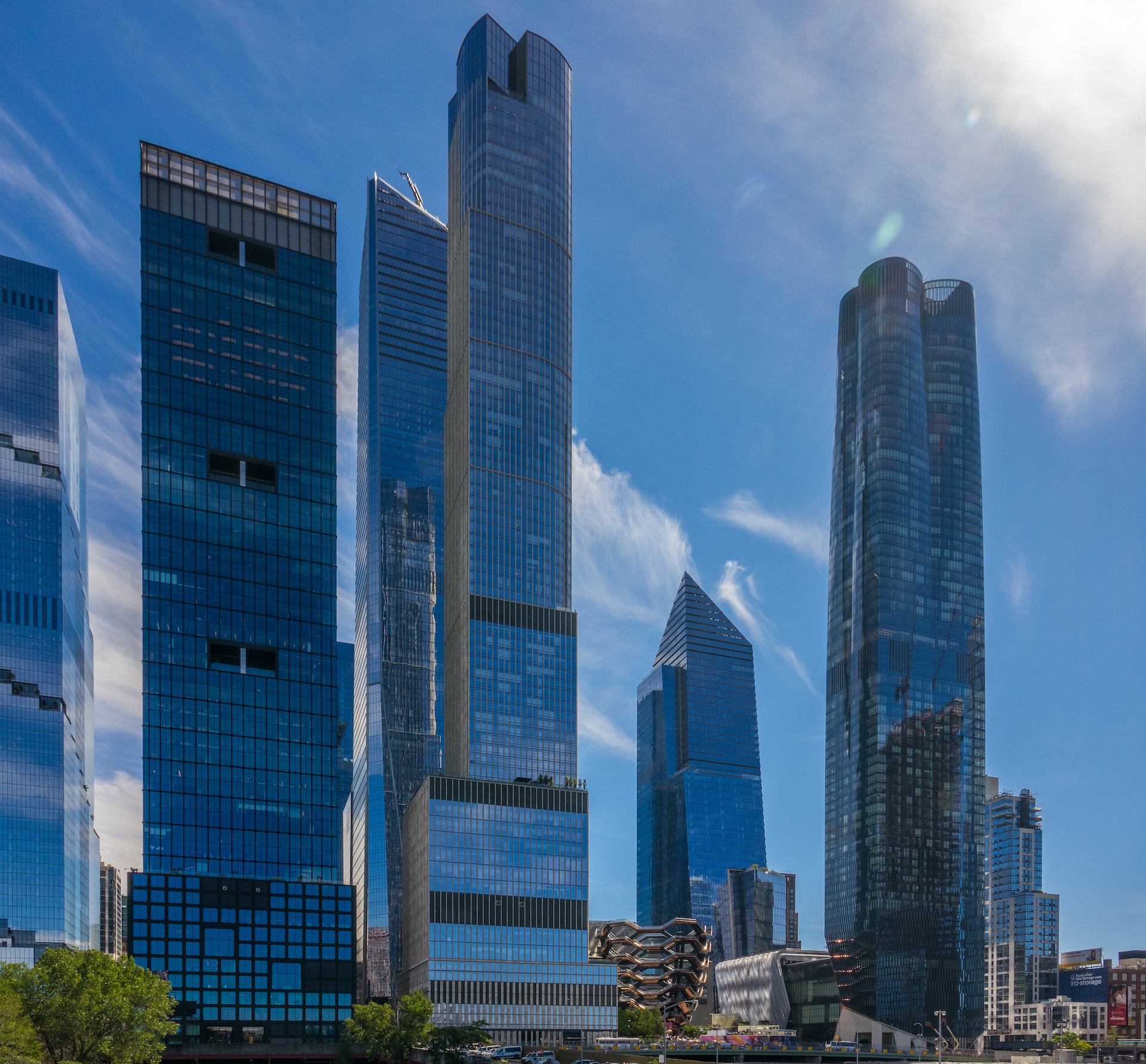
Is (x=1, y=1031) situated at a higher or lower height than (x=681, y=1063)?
higher

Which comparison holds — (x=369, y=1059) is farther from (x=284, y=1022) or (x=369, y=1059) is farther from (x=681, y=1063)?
(x=681, y=1063)

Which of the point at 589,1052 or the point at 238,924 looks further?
the point at 238,924

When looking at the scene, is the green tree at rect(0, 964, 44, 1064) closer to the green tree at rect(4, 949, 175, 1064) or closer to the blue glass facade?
the green tree at rect(4, 949, 175, 1064)

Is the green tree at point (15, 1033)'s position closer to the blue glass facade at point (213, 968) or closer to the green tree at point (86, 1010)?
the green tree at point (86, 1010)

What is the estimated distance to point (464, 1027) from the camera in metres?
146

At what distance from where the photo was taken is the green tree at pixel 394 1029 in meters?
149

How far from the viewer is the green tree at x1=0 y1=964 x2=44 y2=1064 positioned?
8981 cm

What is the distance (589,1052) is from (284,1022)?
2798 inches

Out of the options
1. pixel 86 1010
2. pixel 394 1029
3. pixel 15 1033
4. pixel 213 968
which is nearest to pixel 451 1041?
pixel 394 1029

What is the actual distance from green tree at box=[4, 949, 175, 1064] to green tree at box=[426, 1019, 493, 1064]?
125 feet

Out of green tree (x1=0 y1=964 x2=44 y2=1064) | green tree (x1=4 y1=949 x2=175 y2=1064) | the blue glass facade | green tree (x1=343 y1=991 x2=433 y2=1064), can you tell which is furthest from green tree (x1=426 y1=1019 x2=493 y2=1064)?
the blue glass facade

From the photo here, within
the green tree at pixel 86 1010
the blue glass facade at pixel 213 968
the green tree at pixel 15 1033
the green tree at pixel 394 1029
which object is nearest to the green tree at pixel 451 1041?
the green tree at pixel 394 1029

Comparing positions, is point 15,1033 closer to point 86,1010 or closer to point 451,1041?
point 86,1010

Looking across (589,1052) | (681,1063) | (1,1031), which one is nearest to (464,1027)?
(589,1052)
